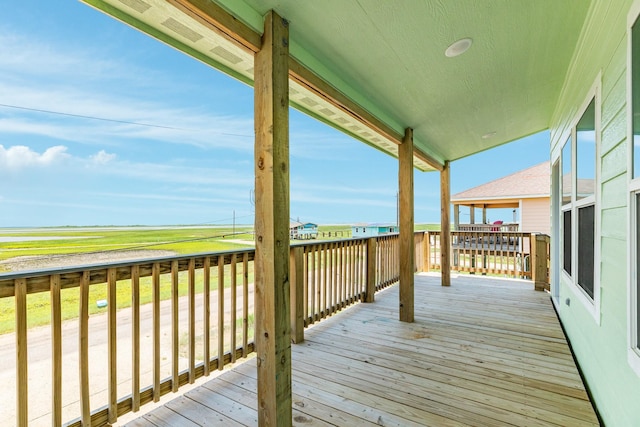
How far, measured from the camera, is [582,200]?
255cm

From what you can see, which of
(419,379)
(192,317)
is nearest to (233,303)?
(192,317)

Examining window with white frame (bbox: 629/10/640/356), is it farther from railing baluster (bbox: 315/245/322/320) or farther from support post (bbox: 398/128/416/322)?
railing baluster (bbox: 315/245/322/320)

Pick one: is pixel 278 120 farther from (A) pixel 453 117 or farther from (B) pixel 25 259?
(A) pixel 453 117

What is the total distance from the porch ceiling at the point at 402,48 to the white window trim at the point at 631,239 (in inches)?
29.5

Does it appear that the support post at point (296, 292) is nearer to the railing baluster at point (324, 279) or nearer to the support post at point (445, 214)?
the railing baluster at point (324, 279)

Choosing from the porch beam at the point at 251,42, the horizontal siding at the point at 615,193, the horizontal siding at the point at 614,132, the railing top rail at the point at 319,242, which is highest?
the porch beam at the point at 251,42

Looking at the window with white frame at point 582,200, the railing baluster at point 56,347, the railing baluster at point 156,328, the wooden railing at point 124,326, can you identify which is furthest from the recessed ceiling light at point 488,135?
the railing baluster at point 56,347

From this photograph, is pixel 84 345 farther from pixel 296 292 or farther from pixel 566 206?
pixel 566 206

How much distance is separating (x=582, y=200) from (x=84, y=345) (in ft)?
12.0

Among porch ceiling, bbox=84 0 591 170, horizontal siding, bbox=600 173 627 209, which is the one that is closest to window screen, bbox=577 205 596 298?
horizontal siding, bbox=600 173 627 209

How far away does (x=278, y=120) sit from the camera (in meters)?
1.74

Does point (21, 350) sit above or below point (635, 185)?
below

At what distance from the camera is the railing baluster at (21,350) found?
1.51 m

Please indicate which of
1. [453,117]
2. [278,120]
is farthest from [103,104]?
[453,117]
